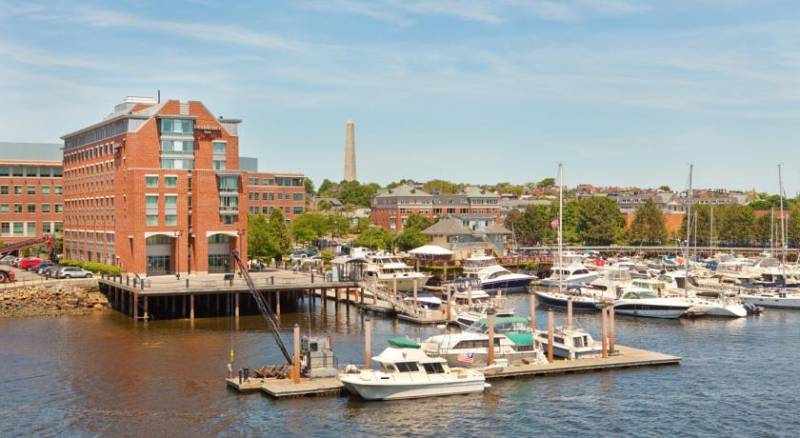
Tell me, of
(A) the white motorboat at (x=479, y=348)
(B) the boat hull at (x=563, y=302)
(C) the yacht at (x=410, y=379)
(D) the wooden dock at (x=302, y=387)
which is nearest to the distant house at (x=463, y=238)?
(B) the boat hull at (x=563, y=302)

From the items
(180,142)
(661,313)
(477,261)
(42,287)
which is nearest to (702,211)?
(477,261)

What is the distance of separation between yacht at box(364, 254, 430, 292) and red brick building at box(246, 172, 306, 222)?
2534 inches

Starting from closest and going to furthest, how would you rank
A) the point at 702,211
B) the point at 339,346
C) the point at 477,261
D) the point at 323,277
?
1. the point at 339,346
2. the point at 323,277
3. the point at 477,261
4. the point at 702,211

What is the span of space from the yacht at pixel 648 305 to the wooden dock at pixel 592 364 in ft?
83.9

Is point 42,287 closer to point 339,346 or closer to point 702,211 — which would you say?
point 339,346

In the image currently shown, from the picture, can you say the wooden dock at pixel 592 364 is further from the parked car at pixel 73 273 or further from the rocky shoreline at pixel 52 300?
the parked car at pixel 73 273

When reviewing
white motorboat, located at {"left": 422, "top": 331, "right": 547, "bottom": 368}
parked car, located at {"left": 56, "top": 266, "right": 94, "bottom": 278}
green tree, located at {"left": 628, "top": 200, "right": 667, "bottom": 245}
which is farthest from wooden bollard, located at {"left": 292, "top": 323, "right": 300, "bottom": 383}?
green tree, located at {"left": 628, "top": 200, "right": 667, "bottom": 245}

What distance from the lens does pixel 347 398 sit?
5009 centimetres

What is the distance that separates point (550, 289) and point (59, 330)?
5753 cm

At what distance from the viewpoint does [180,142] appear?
94.9m

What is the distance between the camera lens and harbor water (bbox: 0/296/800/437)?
1791 inches

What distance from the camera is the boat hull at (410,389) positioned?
162 feet

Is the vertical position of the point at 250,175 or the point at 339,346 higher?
the point at 250,175

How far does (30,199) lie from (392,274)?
53.5 m
